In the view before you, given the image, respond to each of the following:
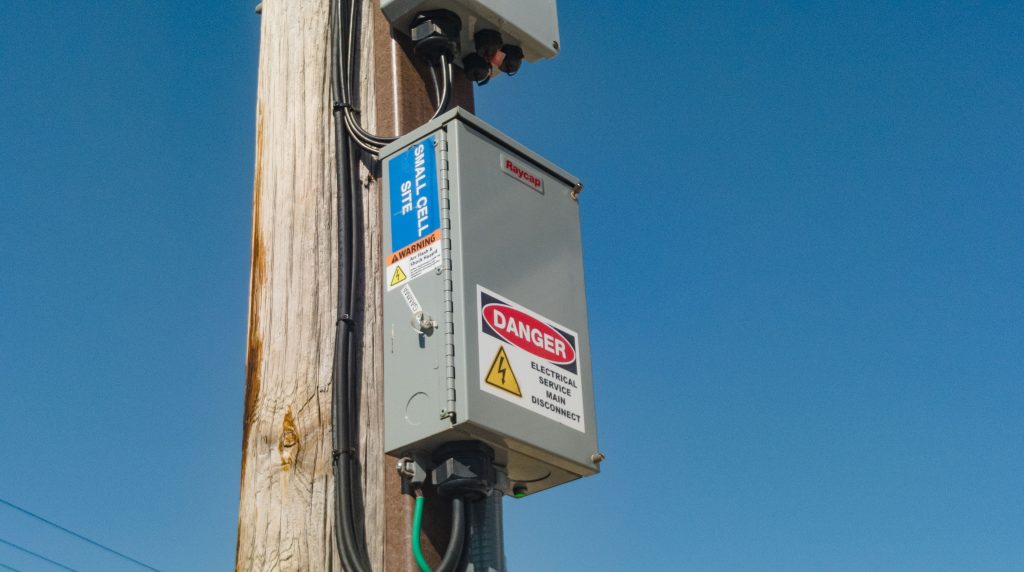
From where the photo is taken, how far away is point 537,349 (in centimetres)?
256

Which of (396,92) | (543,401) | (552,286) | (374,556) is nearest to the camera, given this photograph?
(374,556)

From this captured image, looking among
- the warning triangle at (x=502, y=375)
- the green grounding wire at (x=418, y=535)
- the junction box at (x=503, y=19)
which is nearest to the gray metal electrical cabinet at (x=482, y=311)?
the warning triangle at (x=502, y=375)

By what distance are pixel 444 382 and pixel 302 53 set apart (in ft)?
3.18

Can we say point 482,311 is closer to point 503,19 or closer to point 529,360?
point 529,360

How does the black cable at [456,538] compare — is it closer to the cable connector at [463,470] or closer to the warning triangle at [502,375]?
the cable connector at [463,470]

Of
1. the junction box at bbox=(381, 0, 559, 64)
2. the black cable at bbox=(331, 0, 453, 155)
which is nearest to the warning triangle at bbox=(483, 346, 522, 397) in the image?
the black cable at bbox=(331, 0, 453, 155)

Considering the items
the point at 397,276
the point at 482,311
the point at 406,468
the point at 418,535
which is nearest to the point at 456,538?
the point at 418,535

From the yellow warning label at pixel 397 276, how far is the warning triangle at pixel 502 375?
0.83ft

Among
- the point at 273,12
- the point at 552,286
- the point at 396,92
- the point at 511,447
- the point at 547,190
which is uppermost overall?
the point at 273,12

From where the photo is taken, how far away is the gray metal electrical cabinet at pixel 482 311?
94.3 inches

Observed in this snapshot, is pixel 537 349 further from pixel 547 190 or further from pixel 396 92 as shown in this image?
pixel 396 92

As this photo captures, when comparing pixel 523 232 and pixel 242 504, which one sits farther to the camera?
pixel 523 232

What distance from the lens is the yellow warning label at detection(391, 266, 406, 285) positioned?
100 inches

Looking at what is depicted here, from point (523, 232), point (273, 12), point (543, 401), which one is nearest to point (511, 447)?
point (543, 401)
